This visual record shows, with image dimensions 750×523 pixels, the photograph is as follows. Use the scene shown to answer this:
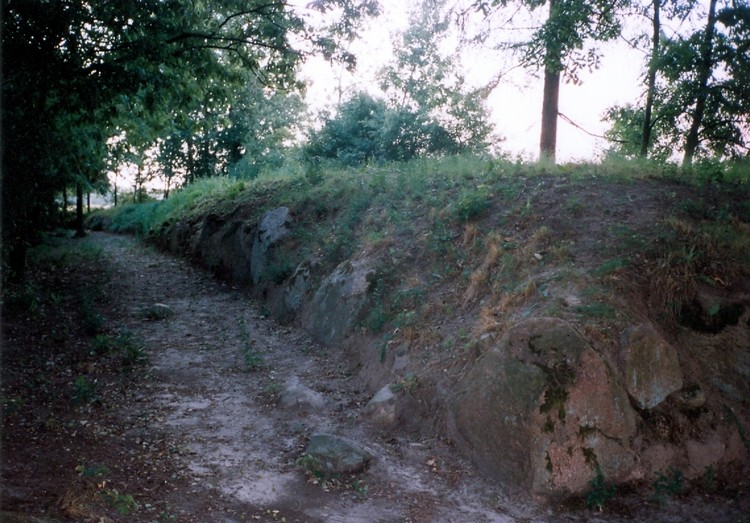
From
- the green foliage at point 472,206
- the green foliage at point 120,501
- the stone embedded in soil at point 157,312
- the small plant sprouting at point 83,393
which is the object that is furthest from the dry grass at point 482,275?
the stone embedded in soil at point 157,312

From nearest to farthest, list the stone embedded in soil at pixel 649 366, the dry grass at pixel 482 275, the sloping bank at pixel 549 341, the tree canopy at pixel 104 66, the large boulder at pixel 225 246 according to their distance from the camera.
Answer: the sloping bank at pixel 549 341, the stone embedded in soil at pixel 649 366, the dry grass at pixel 482 275, the tree canopy at pixel 104 66, the large boulder at pixel 225 246

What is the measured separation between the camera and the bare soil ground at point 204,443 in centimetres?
472

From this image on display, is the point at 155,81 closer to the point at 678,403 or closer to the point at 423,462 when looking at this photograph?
the point at 423,462

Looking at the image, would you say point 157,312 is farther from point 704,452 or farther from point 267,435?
point 704,452

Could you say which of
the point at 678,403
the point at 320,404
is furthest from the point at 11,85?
the point at 678,403

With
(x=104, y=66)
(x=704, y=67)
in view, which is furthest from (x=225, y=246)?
(x=704, y=67)

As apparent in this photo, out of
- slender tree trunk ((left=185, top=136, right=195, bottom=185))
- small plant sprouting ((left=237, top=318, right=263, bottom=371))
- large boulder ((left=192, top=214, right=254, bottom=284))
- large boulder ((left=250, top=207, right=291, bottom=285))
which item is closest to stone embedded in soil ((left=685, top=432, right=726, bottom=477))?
small plant sprouting ((left=237, top=318, right=263, bottom=371))

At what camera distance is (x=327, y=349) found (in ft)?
29.7

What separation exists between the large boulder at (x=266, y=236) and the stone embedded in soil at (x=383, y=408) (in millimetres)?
6718

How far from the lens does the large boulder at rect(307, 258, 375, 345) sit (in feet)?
29.5

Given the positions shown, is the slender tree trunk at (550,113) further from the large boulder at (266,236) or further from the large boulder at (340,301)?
the large boulder at (266,236)

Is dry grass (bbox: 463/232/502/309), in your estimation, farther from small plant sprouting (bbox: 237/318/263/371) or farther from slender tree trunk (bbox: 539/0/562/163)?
slender tree trunk (bbox: 539/0/562/163)

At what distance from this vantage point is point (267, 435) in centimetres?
631

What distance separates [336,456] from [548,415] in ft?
7.02
